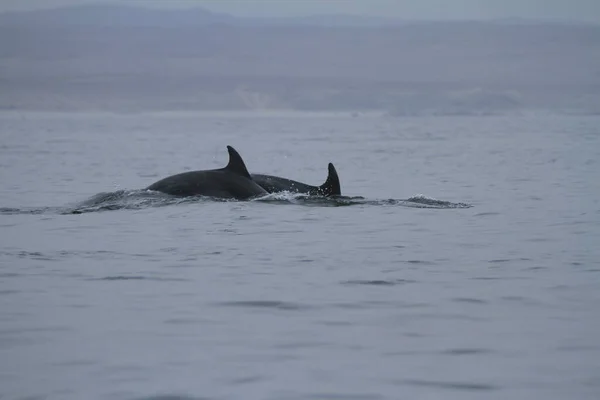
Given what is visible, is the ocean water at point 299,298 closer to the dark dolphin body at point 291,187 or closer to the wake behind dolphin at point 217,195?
the wake behind dolphin at point 217,195

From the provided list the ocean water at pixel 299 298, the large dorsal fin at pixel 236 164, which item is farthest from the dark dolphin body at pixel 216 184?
the ocean water at pixel 299 298

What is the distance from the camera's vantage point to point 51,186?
80.4ft

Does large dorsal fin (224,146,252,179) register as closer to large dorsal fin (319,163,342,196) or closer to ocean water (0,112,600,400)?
ocean water (0,112,600,400)

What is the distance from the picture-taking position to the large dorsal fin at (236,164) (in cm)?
1737

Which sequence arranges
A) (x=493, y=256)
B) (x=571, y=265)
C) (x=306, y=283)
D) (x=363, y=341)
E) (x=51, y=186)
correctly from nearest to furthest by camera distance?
1. (x=363, y=341)
2. (x=306, y=283)
3. (x=571, y=265)
4. (x=493, y=256)
5. (x=51, y=186)

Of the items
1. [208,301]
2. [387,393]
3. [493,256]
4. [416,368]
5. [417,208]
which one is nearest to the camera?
[387,393]

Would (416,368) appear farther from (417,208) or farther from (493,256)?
(417,208)

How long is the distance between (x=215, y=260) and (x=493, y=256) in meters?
2.88

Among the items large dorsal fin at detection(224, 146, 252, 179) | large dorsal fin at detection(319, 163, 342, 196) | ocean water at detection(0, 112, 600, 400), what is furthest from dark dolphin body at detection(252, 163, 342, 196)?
large dorsal fin at detection(224, 146, 252, 179)

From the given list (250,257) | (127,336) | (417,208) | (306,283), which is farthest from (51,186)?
(127,336)

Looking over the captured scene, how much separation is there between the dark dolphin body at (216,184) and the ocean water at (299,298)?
287mm

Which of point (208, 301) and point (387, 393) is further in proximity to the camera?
point (208, 301)

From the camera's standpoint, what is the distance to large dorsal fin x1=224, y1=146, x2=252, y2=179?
Result: 17.4 meters

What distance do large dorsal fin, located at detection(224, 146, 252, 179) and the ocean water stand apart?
0.56 m
